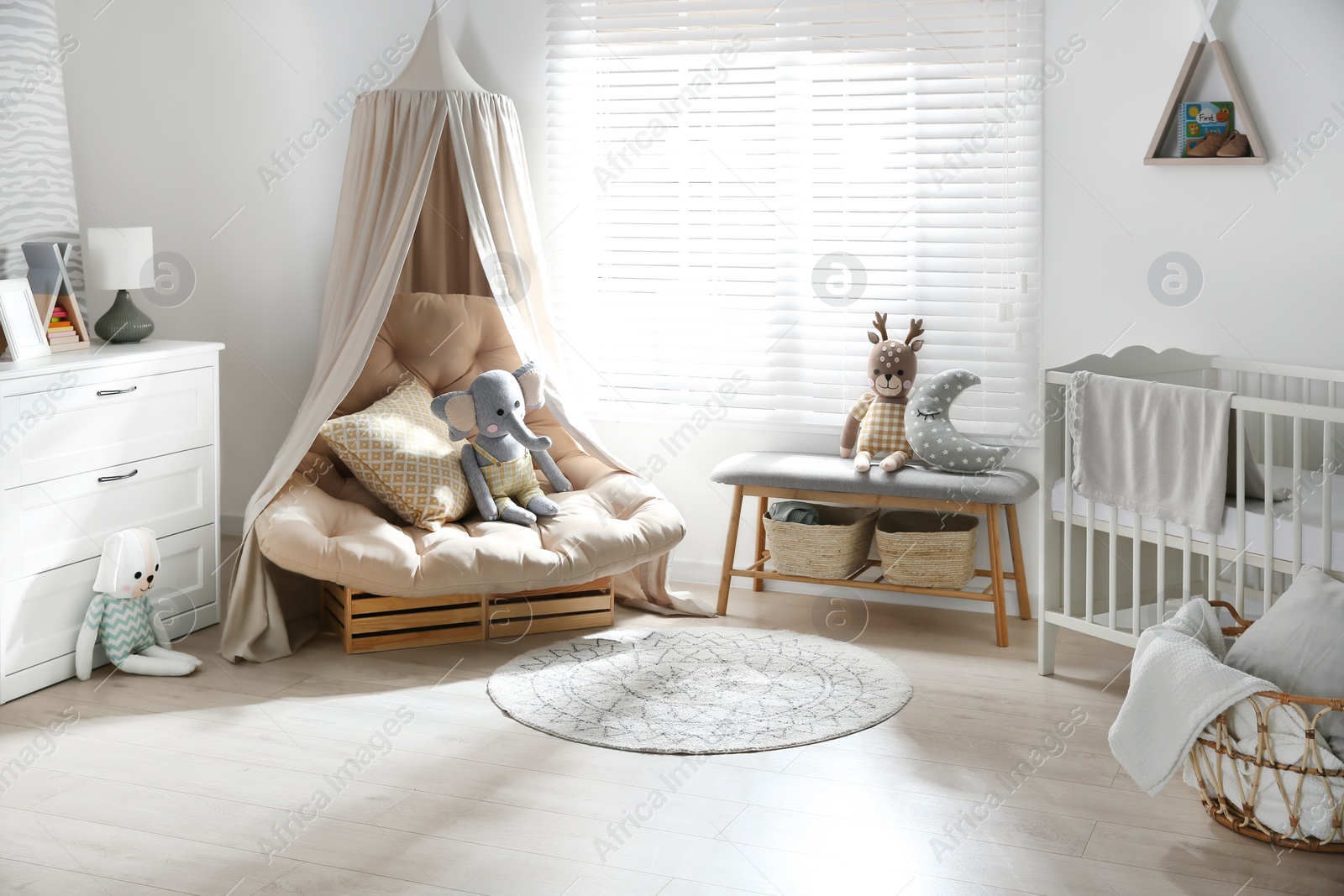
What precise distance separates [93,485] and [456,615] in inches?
39.5

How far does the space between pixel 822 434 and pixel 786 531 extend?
450mm

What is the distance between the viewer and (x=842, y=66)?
11.6 feet

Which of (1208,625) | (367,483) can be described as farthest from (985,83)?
(367,483)

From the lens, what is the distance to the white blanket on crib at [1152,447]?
97.7 inches

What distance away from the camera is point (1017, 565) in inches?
134

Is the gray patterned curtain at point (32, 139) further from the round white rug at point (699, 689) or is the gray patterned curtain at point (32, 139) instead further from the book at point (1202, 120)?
the book at point (1202, 120)

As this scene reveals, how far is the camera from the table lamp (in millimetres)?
3189

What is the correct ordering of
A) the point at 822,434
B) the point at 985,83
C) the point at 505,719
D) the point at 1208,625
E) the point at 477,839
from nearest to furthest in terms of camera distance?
1. the point at 477,839
2. the point at 1208,625
3. the point at 505,719
4. the point at 985,83
5. the point at 822,434

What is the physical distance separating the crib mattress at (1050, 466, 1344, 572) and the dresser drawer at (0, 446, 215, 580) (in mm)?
2502

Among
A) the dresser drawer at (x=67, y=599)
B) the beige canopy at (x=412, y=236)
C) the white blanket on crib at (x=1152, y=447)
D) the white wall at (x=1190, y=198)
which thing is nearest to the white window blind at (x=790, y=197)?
the white wall at (x=1190, y=198)

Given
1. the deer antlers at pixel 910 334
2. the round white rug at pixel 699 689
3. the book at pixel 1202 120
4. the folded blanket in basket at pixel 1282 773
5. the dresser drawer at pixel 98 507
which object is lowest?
the round white rug at pixel 699 689

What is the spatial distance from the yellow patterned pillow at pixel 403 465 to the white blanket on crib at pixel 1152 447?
5.63 ft

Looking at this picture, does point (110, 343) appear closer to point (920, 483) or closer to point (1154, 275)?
point (920, 483)

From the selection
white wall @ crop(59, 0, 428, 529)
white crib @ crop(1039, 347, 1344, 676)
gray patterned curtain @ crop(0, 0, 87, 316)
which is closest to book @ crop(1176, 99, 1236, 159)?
white crib @ crop(1039, 347, 1344, 676)
